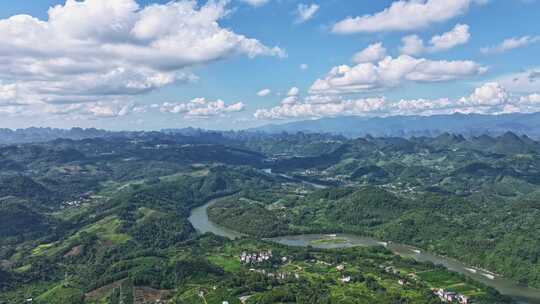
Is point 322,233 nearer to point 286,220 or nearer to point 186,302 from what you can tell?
point 286,220

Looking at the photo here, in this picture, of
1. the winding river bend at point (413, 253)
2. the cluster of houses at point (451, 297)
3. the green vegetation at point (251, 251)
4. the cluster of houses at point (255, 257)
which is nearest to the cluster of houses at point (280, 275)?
the green vegetation at point (251, 251)

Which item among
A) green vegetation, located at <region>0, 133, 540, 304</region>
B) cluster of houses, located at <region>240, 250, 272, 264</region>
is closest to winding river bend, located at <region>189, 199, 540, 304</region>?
green vegetation, located at <region>0, 133, 540, 304</region>

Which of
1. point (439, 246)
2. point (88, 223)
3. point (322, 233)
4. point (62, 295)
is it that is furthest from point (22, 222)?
point (439, 246)

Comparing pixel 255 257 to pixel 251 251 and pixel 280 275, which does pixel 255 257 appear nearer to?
pixel 251 251

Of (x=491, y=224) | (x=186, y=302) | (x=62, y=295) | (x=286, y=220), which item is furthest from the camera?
(x=286, y=220)

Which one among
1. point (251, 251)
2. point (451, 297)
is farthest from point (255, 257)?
point (451, 297)

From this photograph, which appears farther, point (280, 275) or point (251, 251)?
point (251, 251)
